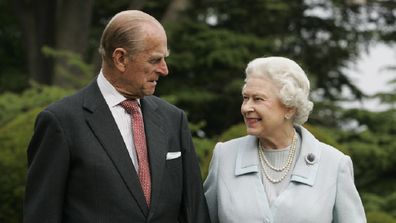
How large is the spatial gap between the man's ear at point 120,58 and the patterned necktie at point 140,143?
181 mm

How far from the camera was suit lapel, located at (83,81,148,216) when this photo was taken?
154 inches

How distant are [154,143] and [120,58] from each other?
16.5 inches

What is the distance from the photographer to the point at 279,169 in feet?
14.1

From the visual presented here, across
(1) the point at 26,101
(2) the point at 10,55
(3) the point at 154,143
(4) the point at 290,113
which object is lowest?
(2) the point at 10,55

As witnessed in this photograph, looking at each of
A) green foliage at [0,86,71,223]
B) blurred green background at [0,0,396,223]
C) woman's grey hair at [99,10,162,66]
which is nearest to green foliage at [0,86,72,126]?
blurred green background at [0,0,396,223]

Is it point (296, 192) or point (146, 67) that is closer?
point (146, 67)

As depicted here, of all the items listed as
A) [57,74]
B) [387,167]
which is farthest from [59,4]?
[387,167]

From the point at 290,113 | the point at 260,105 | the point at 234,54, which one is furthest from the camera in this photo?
the point at 234,54

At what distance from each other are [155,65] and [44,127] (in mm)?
547

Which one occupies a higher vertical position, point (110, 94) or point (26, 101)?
point (110, 94)

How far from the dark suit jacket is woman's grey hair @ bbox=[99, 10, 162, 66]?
24 centimetres

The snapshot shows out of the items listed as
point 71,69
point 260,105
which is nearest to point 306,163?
point 260,105

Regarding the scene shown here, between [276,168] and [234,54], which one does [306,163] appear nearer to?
[276,168]

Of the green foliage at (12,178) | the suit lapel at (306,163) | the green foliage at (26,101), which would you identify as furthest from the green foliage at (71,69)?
the suit lapel at (306,163)
